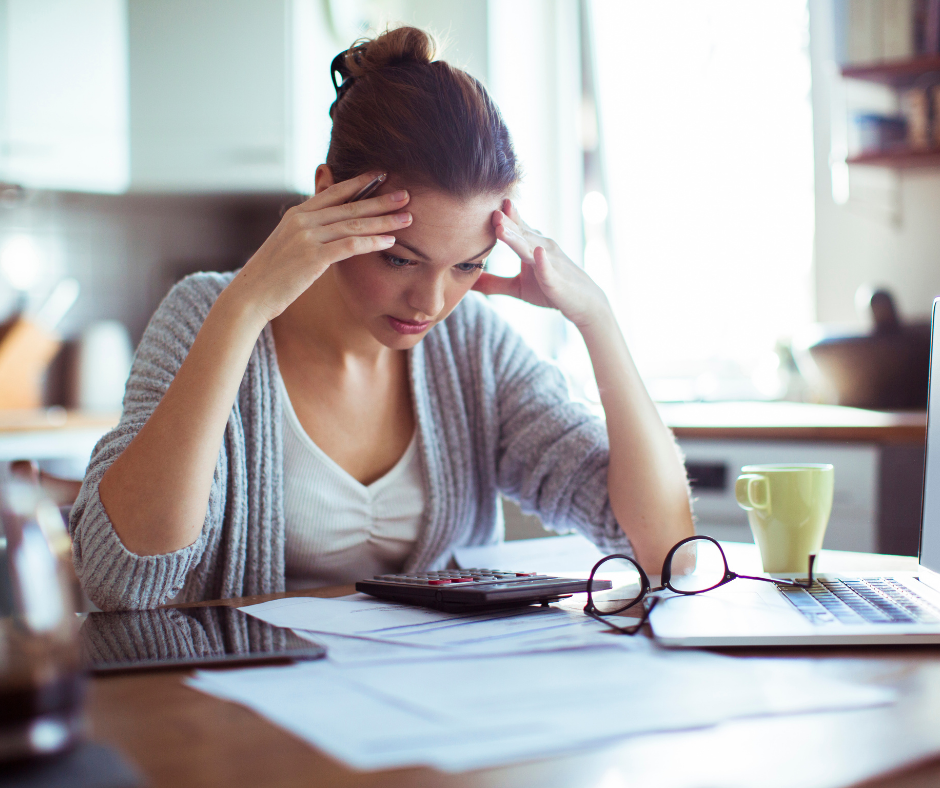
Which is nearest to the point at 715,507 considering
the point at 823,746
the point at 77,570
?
the point at 77,570

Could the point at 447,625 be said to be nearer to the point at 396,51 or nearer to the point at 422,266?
the point at 422,266

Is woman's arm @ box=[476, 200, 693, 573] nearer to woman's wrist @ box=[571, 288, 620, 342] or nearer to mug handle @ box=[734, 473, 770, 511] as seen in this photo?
woman's wrist @ box=[571, 288, 620, 342]

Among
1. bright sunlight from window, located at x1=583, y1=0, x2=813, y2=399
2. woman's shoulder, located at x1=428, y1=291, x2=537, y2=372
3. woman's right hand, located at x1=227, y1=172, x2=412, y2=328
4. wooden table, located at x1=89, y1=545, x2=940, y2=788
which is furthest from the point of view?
bright sunlight from window, located at x1=583, y1=0, x2=813, y2=399

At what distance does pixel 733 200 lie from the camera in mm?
3094

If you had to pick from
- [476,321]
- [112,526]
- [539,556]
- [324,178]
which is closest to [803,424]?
[476,321]

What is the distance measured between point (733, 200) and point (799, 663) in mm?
2688

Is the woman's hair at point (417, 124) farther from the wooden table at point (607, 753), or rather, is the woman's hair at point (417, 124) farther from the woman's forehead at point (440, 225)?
the wooden table at point (607, 753)

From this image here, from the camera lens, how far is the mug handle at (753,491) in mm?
901

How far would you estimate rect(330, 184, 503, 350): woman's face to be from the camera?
1.03m

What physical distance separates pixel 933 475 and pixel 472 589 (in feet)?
1.47

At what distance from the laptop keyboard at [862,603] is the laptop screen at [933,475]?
41 mm

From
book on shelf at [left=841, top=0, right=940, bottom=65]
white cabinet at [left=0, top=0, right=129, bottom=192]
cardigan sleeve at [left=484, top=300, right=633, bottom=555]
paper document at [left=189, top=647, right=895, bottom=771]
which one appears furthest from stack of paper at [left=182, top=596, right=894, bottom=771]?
white cabinet at [left=0, top=0, right=129, bottom=192]

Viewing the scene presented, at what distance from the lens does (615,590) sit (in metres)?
0.89

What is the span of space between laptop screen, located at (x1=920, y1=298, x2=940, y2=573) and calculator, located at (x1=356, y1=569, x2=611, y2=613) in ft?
1.07
